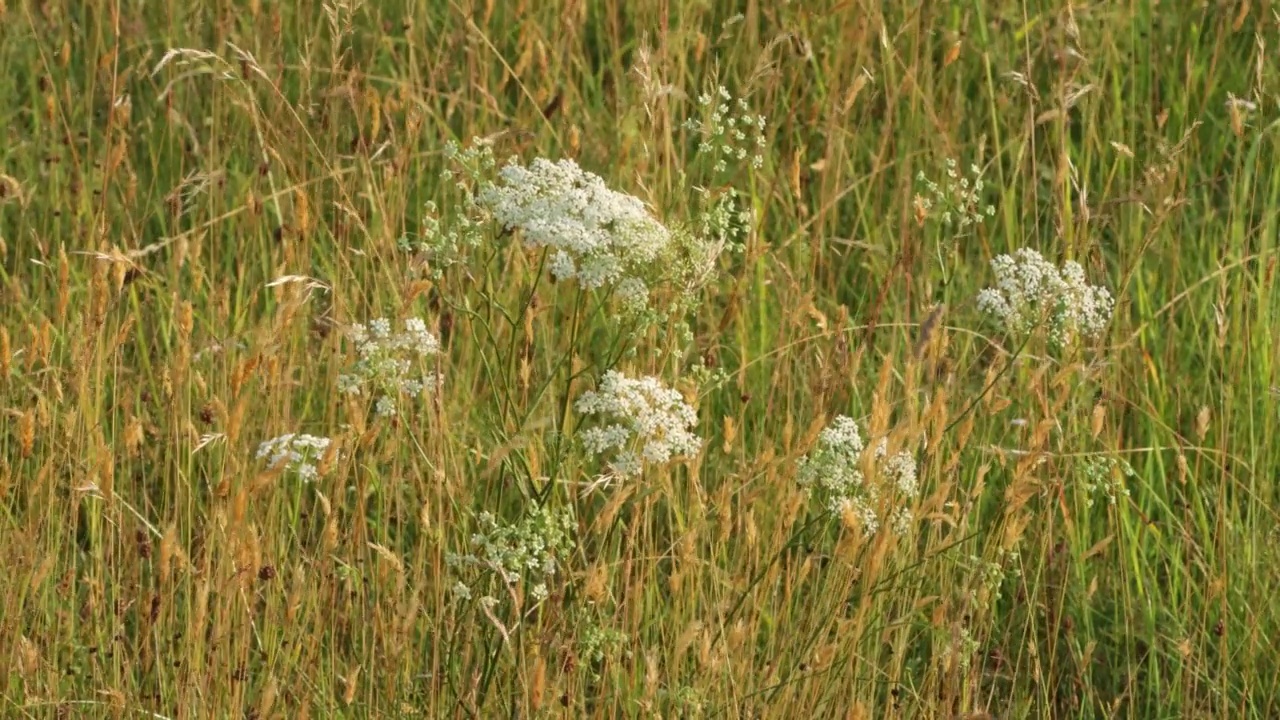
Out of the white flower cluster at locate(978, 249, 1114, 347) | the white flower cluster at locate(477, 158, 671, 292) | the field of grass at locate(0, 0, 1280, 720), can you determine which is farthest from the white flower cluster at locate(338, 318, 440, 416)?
the white flower cluster at locate(978, 249, 1114, 347)

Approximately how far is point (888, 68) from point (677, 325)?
5.45ft

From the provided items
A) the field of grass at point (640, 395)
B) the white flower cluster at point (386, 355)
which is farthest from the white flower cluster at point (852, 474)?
the white flower cluster at point (386, 355)

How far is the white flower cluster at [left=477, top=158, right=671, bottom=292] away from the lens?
175 cm

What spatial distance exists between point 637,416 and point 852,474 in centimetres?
27

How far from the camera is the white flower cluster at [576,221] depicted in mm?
1751

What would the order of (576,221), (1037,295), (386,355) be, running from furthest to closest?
(1037,295), (386,355), (576,221)

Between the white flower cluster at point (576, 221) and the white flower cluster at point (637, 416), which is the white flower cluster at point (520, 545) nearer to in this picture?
the white flower cluster at point (637, 416)

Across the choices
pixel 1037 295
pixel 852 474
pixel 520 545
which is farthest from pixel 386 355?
pixel 1037 295

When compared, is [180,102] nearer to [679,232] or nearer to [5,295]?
[5,295]

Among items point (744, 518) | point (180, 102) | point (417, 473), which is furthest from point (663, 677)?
point (180, 102)

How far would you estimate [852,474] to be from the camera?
6.30 ft

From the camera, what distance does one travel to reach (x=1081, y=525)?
265 cm

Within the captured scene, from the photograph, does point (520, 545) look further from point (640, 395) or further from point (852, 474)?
point (852, 474)

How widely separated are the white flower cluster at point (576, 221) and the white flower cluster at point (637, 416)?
0.11 m
